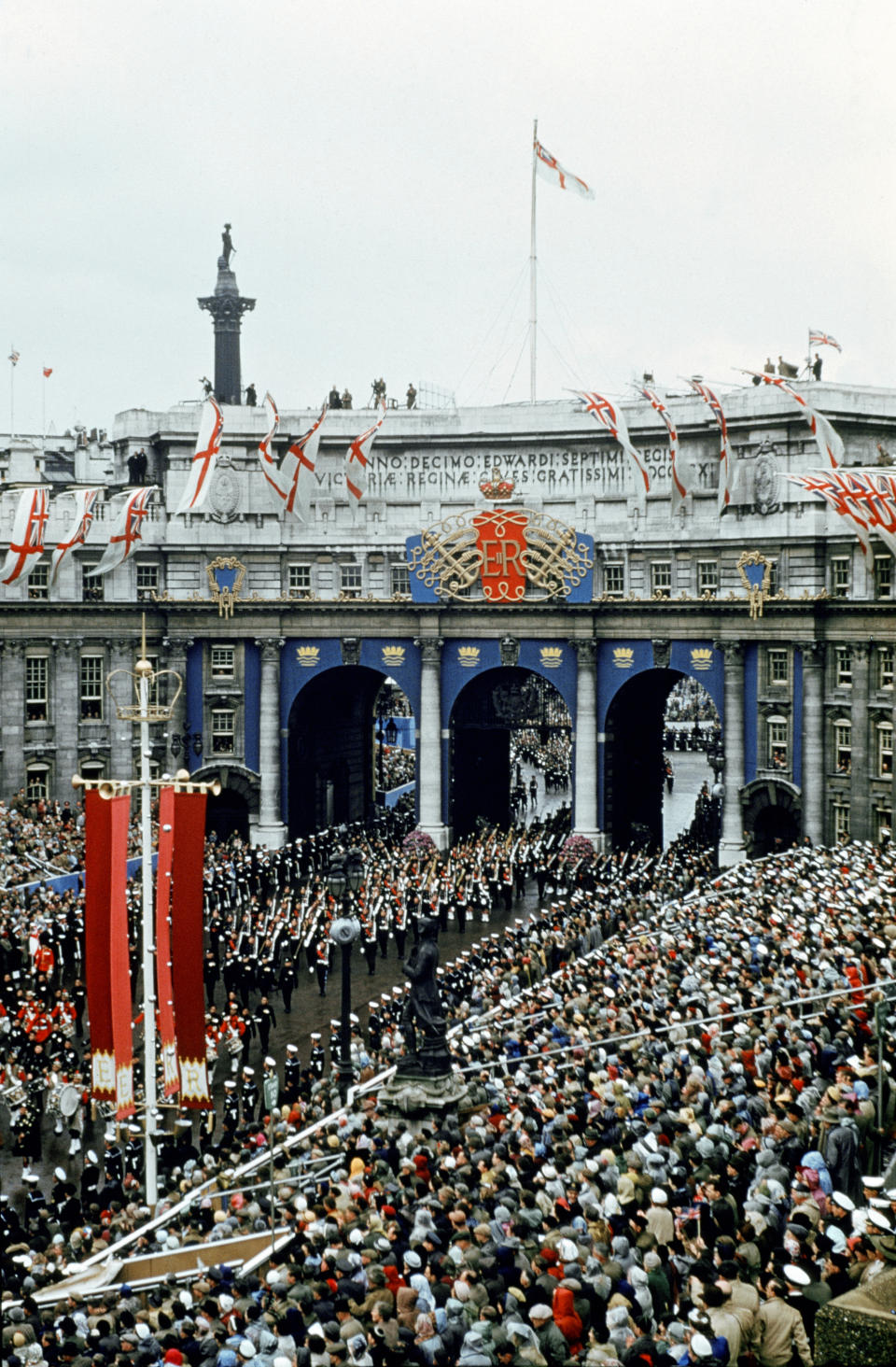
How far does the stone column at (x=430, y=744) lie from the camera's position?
66.7 meters

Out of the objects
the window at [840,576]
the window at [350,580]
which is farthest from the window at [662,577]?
the window at [350,580]

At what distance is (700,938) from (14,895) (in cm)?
2255

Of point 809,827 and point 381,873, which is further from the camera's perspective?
point 809,827

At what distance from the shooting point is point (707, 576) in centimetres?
6331

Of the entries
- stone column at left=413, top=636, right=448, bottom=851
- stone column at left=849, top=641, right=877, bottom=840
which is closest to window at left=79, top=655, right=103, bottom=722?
stone column at left=413, top=636, right=448, bottom=851

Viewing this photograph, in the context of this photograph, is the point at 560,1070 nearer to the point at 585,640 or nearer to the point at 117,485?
the point at 585,640

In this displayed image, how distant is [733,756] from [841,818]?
5.27 m

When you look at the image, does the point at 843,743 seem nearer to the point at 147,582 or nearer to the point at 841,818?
the point at 841,818

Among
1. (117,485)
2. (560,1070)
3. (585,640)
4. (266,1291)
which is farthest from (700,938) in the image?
(117,485)

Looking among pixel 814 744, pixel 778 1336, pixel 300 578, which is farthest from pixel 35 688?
pixel 778 1336

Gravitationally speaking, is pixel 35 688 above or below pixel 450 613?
below

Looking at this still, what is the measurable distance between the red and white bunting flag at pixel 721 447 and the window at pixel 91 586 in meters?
26.9

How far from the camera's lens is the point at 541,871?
Answer: 58.6 metres

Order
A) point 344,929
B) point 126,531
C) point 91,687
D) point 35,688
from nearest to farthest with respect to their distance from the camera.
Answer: point 344,929 < point 126,531 < point 35,688 < point 91,687
